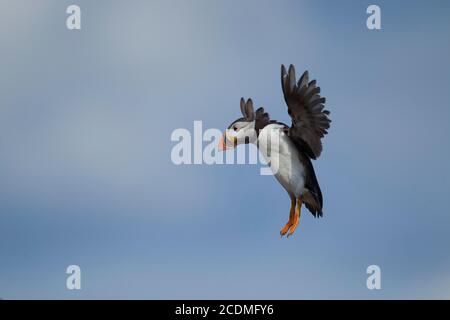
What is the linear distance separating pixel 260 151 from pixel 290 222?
43.7 inches

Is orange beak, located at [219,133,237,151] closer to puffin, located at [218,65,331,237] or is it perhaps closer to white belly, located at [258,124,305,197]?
puffin, located at [218,65,331,237]

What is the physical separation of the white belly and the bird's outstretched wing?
0.54 feet

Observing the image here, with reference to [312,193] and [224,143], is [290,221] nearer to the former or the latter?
[312,193]

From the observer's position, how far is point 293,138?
29.4 ft

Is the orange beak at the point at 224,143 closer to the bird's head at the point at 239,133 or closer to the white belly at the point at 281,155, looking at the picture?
the bird's head at the point at 239,133

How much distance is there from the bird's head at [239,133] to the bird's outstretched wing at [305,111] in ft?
1.85

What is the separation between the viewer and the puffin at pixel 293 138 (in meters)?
8.65

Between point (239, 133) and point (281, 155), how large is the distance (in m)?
0.66

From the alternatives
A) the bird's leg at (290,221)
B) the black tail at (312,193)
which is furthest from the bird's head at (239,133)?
the bird's leg at (290,221)

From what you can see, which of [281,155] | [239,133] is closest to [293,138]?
[281,155]
